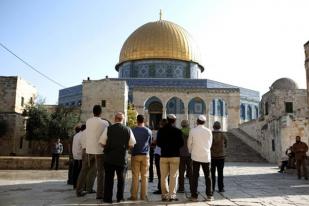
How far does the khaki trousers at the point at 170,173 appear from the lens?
18.3 feet

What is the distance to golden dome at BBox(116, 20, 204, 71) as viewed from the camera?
34416mm

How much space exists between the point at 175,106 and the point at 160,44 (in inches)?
262

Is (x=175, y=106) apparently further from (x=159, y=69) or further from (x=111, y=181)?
(x=111, y=181)

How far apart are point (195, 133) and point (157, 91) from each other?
24.2m

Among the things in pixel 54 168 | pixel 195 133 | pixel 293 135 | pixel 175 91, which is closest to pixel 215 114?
pixel 175 91

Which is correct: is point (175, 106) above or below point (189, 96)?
below

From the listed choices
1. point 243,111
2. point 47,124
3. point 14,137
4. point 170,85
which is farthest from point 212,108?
point 14,137

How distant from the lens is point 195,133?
19.3ft

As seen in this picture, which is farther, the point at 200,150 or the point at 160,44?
the point at 160,44

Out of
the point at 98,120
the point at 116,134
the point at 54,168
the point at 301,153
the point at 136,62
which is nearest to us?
the point at 116,134

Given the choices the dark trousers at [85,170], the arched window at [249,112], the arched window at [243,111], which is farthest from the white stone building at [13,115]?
the arched window at [249,112]

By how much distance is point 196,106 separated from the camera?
32031mm

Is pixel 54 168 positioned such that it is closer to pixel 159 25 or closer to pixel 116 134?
pixel 116 134

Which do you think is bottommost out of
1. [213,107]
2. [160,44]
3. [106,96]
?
[106,96]
